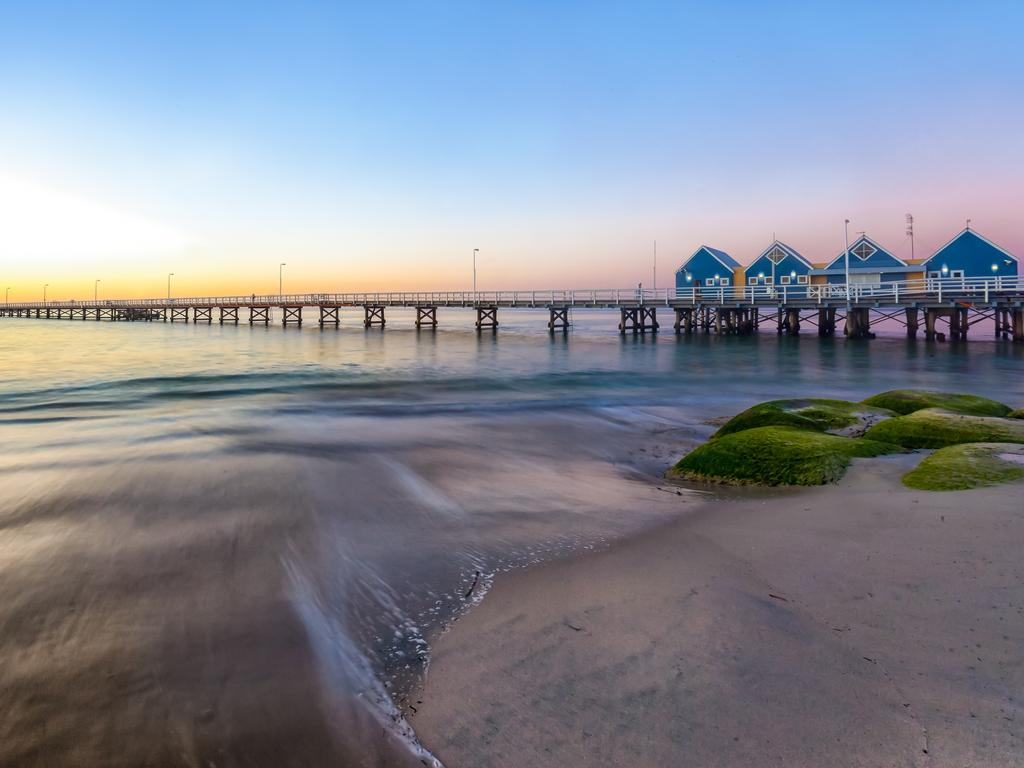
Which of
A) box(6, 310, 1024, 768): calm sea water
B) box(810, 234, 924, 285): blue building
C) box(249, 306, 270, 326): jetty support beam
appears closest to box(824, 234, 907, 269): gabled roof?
box(810, 234, 924, 285): blue building

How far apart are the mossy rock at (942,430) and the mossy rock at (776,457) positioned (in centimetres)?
53

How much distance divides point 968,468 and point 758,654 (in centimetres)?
393

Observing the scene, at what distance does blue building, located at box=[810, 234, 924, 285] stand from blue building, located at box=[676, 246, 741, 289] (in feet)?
25.5

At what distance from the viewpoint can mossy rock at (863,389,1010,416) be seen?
9.48 metres

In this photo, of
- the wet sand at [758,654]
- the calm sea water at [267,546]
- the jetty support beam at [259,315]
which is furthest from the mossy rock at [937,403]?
the jetty support beam at [259,315]

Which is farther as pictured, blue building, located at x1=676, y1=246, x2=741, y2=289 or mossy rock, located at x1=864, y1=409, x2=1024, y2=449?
blue building, located at x1=676, y1=246, x2=741, y2=289

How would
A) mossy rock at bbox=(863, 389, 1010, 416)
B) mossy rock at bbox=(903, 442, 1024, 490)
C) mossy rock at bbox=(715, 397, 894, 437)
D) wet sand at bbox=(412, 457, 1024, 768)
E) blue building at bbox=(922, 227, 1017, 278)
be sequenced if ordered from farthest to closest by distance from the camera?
blue building at bbox=(922, 227, 1017, 278) → mossy rock at bbox=(863, 389, 1010, 416) → mossy rock at bbox=(715, 397, 894, 437) → mossy rock at bbox=(903, 442, 1024, 490) → wet sand at bbox=(412, 457, 1024, 768)

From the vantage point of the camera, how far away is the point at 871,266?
45438 millimetres

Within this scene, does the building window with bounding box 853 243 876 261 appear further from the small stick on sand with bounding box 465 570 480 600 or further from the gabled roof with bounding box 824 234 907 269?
the small stick on sand with bounding box 465 570 480 600

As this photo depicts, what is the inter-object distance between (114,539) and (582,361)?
26.1 m

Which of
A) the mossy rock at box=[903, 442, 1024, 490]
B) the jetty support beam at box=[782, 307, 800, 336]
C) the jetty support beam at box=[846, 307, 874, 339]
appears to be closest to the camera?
the mossy rock at box=[903, 442, 1024, 490]

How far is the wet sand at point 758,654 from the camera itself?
235 cm

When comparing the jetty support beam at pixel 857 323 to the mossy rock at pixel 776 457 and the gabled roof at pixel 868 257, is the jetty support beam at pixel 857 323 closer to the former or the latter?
the gabled roof at pixel 868 257

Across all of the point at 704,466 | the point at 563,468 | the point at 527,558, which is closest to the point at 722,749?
the point at 527,558
